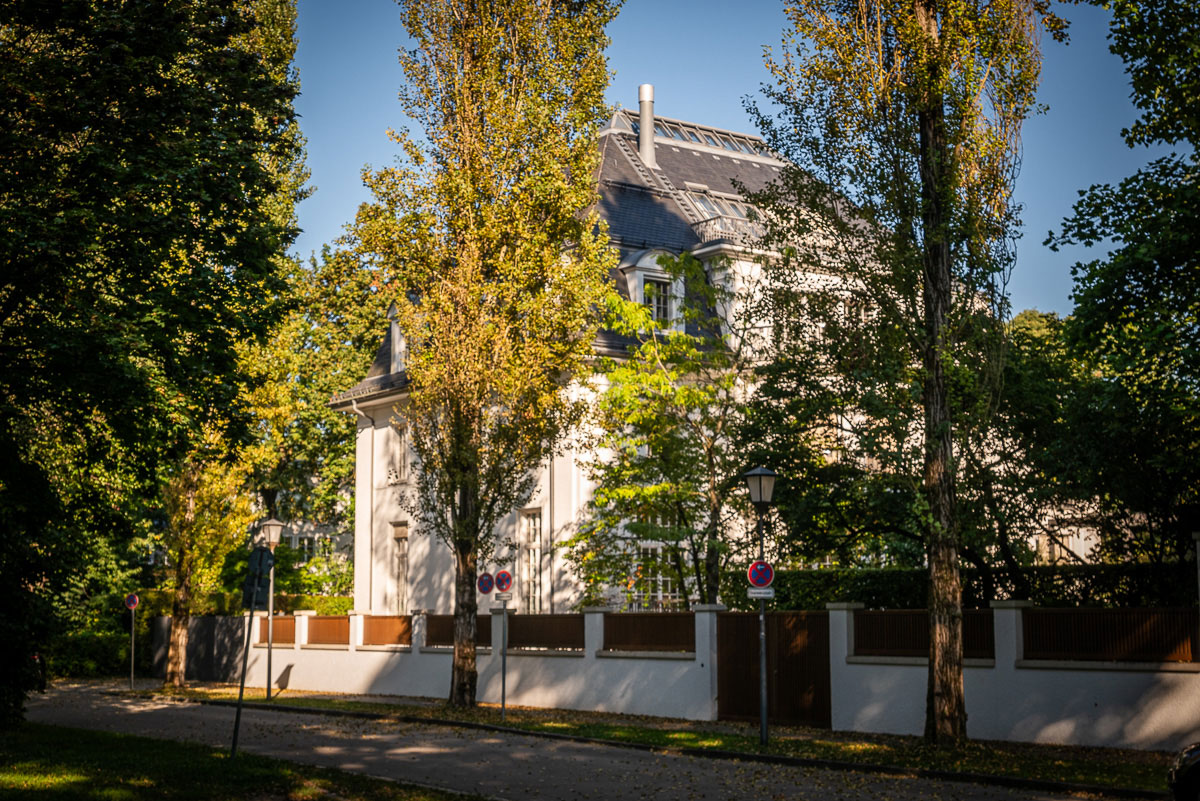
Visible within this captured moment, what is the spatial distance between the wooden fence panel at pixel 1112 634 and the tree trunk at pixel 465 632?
11.8 meters

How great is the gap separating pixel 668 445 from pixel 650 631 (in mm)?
4559

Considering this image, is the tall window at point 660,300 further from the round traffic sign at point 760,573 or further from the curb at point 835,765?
the round traffic sign at point 760,573

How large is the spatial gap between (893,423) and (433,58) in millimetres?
14216

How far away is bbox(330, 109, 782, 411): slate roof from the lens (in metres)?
35.3

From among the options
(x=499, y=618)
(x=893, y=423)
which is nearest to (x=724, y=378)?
(x=499, y=618)

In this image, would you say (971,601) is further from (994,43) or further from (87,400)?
(87,400)

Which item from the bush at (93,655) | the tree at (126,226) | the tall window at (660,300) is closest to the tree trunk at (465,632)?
the tree at (126,226)

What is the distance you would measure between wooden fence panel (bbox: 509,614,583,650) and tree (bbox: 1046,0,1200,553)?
11698 mm

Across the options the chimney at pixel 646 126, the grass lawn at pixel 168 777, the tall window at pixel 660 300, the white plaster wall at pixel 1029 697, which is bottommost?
the grass lawn at pixel 168 777

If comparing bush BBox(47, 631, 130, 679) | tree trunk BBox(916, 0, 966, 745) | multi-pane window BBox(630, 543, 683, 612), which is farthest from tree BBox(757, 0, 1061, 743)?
bush BBox(47, 631, 130, 679)

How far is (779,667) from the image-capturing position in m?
22.5

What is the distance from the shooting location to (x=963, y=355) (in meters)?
18.2

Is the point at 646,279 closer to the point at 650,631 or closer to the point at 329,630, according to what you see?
the point at 650,631

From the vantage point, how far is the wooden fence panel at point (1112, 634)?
1703 cm
